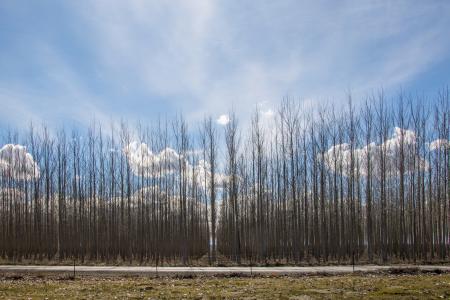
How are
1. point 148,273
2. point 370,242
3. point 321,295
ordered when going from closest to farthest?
1. point 321,295
2. point 148,273
3. point 370,242

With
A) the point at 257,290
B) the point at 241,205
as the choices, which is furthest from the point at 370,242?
the point at 257,290

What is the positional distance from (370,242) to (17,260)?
22534 millimetres

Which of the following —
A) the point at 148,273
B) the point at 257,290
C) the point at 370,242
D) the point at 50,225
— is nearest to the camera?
the point at 257,290

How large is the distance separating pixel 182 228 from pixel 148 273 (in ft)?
28.8

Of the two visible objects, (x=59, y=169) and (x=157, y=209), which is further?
(x=59, y=169)

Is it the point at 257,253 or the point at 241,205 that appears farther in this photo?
the point at 241,205

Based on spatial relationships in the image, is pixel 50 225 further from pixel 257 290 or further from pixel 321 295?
pixel 321 295

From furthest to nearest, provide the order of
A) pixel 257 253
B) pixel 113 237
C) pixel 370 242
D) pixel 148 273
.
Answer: pixel 113 237
pixel 257 253
pixel 370 242
pixel 148 273

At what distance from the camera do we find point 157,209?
29984 mm

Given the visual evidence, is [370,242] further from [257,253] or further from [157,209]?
[157,209]

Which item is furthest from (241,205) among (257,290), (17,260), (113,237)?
(257,290)

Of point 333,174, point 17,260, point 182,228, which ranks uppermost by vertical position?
point 333,174

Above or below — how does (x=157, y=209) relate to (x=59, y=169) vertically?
below

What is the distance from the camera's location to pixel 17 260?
30031 mm
